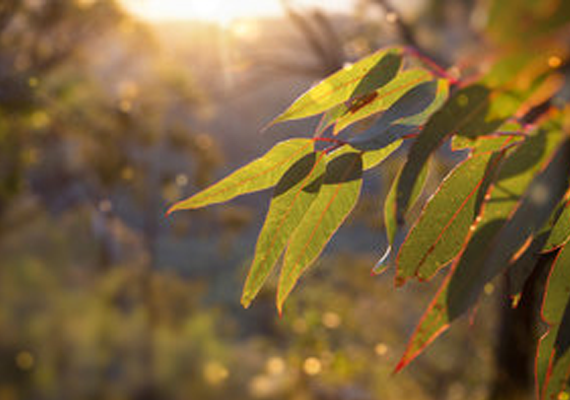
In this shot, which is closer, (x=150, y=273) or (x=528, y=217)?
(x=528, y=217)

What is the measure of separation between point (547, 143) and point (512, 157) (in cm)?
3

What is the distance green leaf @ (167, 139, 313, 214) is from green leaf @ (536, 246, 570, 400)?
1.11ft

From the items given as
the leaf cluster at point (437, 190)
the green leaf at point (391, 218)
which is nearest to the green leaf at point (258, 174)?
the leaf cluster at point (437, 190)

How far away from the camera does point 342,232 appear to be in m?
11.2

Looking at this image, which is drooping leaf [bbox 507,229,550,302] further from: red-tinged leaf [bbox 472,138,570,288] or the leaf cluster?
red-tinged leaf [bbox 472,138,570,288]

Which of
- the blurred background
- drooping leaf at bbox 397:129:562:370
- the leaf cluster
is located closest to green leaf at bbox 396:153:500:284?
the leaf cluster

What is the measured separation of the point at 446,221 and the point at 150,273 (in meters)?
5.41

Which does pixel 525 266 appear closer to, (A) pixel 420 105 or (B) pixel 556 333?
(B) pixel 556 333

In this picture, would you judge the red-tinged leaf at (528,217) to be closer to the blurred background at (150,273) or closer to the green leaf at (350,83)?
the green leaf at (350,83)

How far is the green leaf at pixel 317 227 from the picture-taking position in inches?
27.0

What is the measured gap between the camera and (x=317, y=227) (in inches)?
27.3

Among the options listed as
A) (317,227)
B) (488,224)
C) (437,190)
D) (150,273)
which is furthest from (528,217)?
(150,273)

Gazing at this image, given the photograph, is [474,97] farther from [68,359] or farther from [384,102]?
[68,359]

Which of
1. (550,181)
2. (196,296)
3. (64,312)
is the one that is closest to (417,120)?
(550,181)
